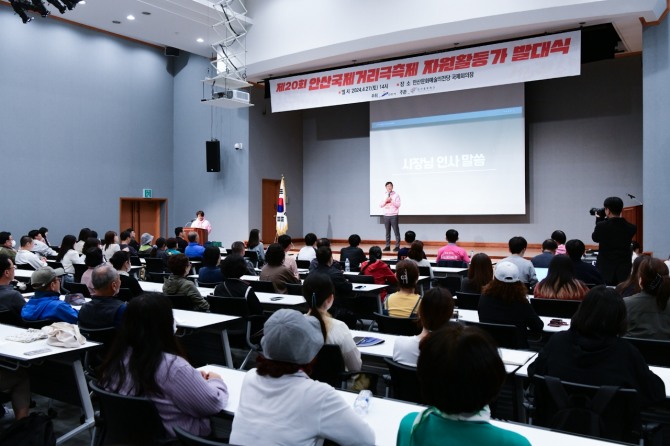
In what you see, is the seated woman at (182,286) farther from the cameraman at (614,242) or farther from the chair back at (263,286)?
the cameraman at (614,242)

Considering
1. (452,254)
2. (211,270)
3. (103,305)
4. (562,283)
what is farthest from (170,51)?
(562,283)

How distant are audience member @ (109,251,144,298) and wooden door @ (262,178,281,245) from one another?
8748 mm

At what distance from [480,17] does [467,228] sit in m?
4.74

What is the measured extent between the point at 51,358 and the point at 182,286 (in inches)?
61.7

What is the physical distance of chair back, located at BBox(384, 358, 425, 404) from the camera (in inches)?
99.0

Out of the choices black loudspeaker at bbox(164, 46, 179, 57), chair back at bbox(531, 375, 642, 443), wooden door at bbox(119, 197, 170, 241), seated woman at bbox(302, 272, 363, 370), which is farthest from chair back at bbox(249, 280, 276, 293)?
black loudspeaker at bbox(164, 46, 179, 57)

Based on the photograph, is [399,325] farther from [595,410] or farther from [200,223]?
[200,223]

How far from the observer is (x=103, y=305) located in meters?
3.47

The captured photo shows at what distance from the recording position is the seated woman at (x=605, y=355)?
2.22m

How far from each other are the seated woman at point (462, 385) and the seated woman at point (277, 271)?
4165 millimetres


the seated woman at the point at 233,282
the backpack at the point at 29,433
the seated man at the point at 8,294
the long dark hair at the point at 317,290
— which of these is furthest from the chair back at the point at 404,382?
the seated man at the point at 8,294

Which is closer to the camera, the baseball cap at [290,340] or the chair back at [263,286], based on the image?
the baseball cap at [290,340]

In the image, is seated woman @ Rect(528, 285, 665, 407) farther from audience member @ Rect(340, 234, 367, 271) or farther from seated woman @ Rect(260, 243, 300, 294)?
audience member @ Rect(340, 234, 367, 271)

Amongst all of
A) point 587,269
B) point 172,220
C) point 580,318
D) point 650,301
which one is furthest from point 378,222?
point 580,318
